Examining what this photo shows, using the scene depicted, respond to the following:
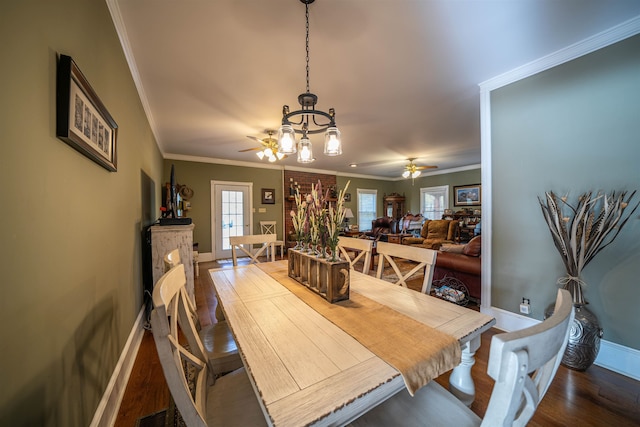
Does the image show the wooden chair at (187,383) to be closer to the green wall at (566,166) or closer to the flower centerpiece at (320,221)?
the flower centerpiece at (320,221)

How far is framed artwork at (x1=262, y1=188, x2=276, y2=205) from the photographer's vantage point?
21.2 feet

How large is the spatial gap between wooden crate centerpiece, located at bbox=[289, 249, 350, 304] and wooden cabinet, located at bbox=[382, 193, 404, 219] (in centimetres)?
736

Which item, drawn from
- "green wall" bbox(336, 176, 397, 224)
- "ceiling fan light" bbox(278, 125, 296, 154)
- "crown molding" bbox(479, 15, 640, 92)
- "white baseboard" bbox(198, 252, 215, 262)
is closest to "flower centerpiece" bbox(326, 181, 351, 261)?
"ceiling fan light" bbox(278, 125, 296, 154)

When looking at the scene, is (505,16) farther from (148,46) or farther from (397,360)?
(148,46)

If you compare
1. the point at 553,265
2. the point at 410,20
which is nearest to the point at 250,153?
the point at 410,20

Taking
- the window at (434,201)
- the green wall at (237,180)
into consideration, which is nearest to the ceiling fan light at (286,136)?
the green wall at (237,180)

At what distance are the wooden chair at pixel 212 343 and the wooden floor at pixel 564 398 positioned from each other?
1.86ft

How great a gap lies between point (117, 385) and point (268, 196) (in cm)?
527

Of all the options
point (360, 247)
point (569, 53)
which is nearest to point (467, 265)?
point (360, 247)

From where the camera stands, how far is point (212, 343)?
53.5 inches

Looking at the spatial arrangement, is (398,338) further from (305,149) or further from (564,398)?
(564,398)

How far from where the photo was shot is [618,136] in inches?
68.6

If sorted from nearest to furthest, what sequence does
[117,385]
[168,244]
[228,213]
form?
[117,385], [168,244], [228,213]

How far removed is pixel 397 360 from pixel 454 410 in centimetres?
38
